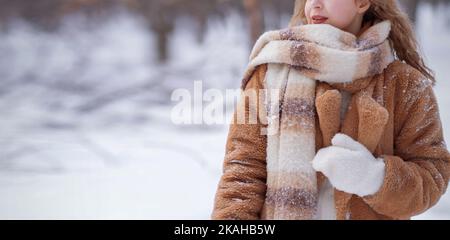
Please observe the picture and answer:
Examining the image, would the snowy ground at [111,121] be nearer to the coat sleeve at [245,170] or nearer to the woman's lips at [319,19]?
the coat sleeve at [245,170]

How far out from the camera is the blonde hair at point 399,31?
2.99 ft

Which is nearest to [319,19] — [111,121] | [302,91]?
[302,91]

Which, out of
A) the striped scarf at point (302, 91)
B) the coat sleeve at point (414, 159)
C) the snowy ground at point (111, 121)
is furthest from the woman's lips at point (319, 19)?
the snowy ground at point (111, 121)

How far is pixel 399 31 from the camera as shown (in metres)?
0.92

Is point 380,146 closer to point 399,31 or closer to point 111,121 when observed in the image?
point 399,31

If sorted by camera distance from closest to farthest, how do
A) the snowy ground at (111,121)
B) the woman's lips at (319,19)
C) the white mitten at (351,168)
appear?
the white mitten at (351,168) → the woman's lips at (319,19) → the snowy ground at (111,121)

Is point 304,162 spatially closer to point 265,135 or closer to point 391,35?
point 265,135

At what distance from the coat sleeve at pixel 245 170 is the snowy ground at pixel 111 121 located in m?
1.45

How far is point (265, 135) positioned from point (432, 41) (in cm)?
301

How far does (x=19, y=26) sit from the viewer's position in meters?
3.88

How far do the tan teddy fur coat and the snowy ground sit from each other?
145 cm

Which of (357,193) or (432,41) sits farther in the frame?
(432,41)

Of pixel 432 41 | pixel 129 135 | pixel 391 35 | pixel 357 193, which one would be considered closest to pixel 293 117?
pixel 357 193

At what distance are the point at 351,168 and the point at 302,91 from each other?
0.54 ft
